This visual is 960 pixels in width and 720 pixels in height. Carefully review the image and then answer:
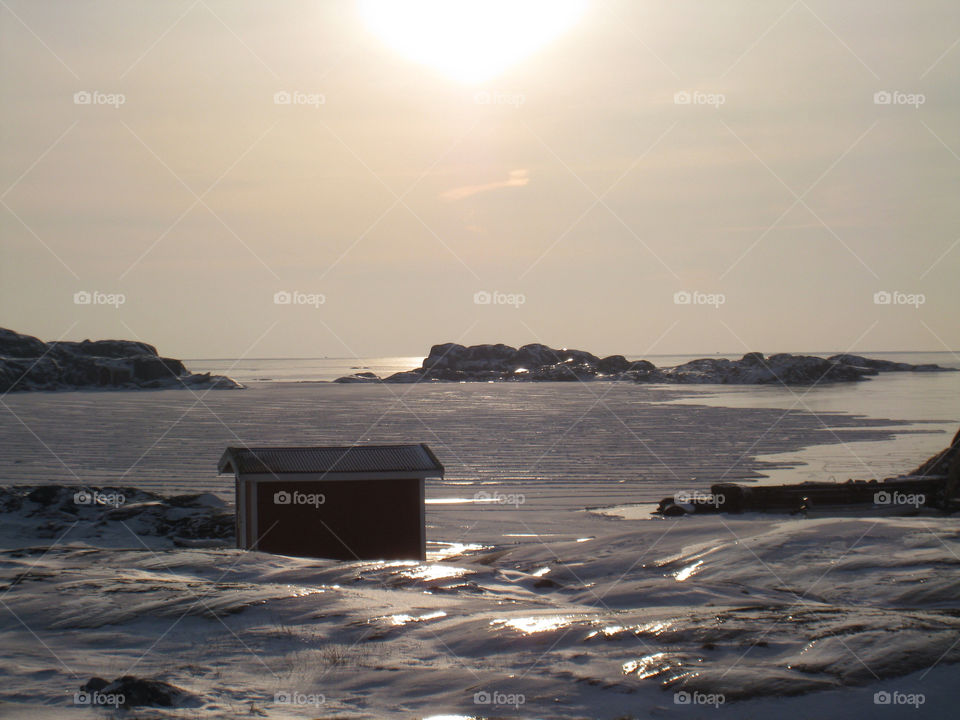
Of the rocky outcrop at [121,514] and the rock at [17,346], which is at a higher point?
the rock at [17,346]

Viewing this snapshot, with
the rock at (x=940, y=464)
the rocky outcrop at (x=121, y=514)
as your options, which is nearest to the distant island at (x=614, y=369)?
the rock at (x=940, y=464)

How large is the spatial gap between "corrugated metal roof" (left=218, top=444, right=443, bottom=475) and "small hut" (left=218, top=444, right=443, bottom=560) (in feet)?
0.07

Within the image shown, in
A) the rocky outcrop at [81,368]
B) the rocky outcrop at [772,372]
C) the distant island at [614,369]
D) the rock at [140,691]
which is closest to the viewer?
the rock at [140,691]

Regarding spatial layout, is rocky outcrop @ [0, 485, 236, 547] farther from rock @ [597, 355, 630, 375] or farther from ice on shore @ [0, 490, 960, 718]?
rock @ [597, 355, 630, 375]

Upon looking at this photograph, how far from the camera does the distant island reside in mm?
146700

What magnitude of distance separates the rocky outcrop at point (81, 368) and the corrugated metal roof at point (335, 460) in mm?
118303

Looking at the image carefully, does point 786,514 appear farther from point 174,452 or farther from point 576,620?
point 174,452

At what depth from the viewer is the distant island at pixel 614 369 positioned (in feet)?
481

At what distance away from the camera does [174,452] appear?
152 ft

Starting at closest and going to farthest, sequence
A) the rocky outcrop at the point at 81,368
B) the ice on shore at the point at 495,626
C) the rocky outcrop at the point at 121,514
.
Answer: the ice on shore at the point at 495,626, the rocky outcrop at the point at 121,514, the rocky outcrop at the point at 81,368

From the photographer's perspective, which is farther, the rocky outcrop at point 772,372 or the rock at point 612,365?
the rock at point 612,365

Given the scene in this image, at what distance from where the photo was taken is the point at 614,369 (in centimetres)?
18688

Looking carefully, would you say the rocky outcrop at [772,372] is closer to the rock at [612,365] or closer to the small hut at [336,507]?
the rock at [612,365]

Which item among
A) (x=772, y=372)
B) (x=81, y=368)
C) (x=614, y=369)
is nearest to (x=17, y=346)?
(x=81, y=368)
